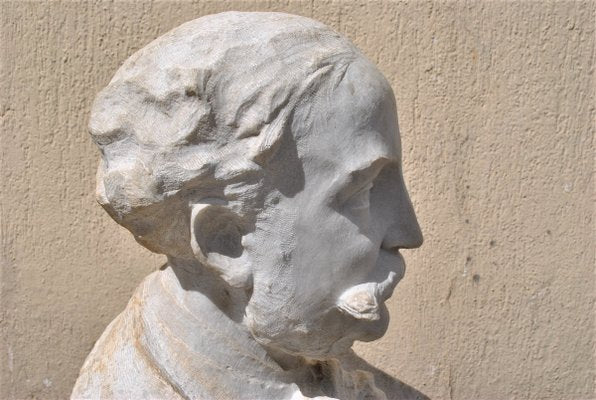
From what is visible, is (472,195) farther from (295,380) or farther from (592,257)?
(295,380)

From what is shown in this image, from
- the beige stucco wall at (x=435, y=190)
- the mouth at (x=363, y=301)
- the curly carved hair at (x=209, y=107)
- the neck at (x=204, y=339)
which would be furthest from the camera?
the beige stucco wall at (x=435, y=190)

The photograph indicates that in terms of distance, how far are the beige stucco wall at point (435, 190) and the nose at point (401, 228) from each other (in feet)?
2.25

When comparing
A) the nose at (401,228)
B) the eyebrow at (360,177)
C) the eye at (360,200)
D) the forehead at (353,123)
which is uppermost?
the forehead at (353,123)

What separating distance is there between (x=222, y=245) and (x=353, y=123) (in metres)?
0.30

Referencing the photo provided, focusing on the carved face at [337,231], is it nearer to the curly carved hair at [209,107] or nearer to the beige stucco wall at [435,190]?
the curly carved hair at [209,107]

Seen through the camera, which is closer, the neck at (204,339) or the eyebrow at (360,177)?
the eyebrow at (360,177)

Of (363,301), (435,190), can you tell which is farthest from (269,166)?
Answer: (435,190)

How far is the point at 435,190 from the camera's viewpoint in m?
2.38

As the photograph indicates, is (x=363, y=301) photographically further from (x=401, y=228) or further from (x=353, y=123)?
(x=353, y=123)

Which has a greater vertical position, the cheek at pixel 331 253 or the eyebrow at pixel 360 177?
the eyebrow at pixel 360 177

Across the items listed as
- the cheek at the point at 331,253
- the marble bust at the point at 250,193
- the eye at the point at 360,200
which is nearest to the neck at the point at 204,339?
the marble bust at the point at 250,193

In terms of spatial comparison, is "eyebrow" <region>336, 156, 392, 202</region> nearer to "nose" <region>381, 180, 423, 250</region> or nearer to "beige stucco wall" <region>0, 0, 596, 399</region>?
"nose" <region>381, 180, 423, 250</region>

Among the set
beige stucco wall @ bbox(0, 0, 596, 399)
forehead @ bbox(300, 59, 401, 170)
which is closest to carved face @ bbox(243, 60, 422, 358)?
forehead @ bbox(300, 59, 401, 170)

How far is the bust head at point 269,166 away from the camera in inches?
60.3
